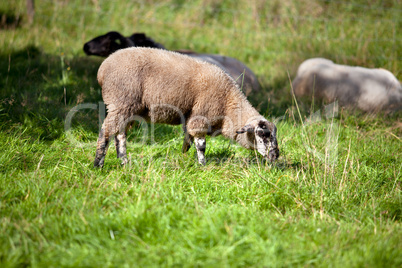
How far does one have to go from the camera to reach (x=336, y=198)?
3113 millimetres

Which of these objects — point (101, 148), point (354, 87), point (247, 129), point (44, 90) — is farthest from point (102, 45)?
point (354, 87)

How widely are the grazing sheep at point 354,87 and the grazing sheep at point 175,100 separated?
2.39 meters

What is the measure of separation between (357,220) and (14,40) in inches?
261

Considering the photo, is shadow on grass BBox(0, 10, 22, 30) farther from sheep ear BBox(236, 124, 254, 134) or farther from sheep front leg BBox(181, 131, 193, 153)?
sheep ear BBox(236, 124, 254, 134)

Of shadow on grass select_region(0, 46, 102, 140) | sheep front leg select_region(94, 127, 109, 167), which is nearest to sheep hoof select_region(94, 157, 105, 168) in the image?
sheep front leg select_region(94, 127, 109, 167)

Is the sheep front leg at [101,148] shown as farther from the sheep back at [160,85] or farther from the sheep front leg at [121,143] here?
the sheep back at [160,85]

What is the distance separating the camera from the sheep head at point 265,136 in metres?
3.82

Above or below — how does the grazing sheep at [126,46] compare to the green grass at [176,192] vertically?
above

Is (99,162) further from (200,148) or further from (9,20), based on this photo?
(9,20)

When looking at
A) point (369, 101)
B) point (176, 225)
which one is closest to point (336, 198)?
point (176, 225)

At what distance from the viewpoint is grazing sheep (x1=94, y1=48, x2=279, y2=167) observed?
3.56 m

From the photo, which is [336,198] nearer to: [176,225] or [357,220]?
[357,220]

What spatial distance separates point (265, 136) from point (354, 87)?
3.12 metres

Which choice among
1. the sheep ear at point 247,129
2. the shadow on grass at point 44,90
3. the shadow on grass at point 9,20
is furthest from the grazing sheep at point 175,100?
the shadow on grass at point 9,20
